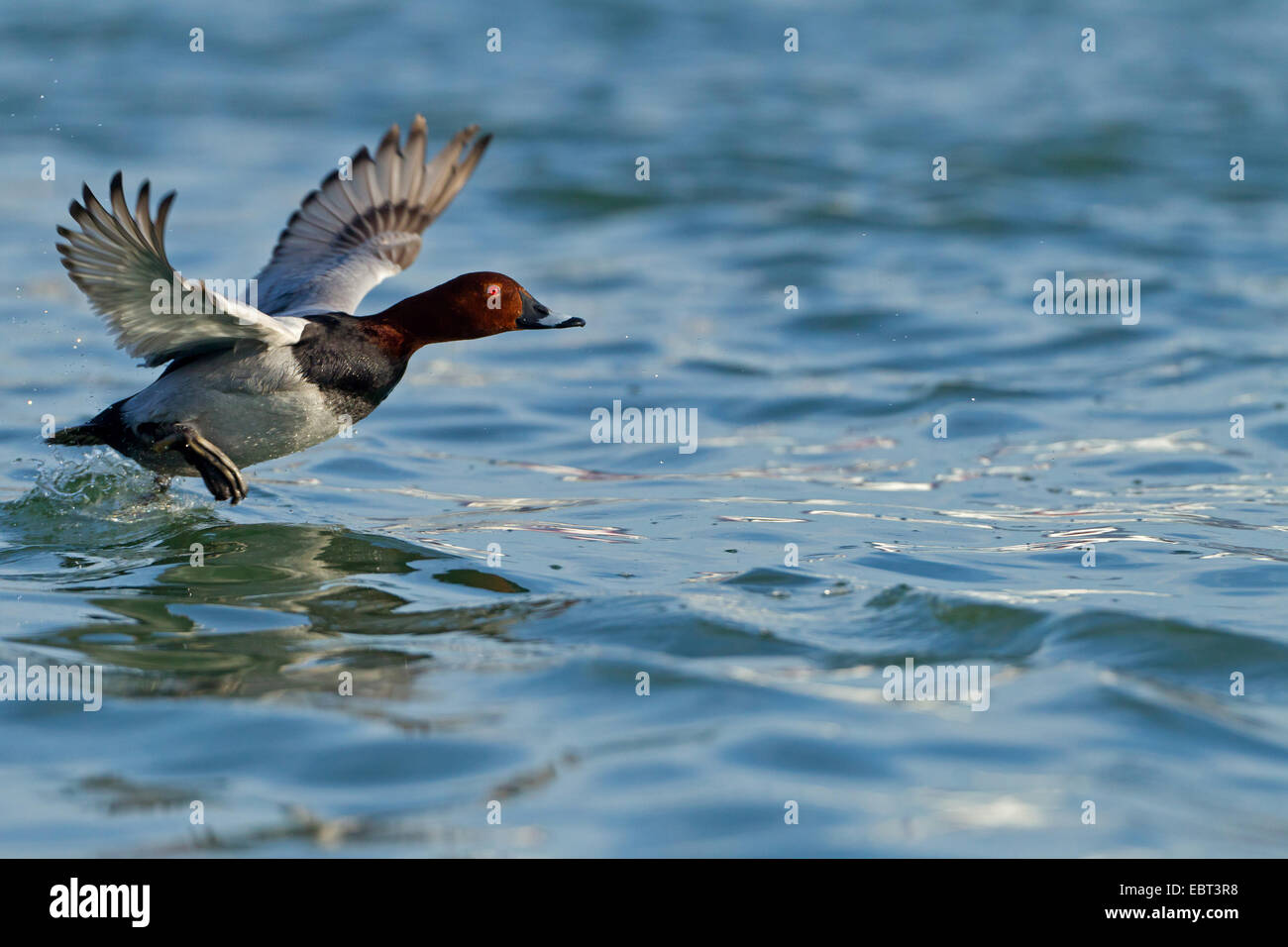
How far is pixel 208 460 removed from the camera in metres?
6.53

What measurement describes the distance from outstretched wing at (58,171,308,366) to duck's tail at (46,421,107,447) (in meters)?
0.59

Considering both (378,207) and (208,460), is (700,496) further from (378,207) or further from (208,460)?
(208,460)

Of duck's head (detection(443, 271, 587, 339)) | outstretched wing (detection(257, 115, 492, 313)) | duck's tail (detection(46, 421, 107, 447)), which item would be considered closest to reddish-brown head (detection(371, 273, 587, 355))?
duck's head (detection(443, 271, 587, 339))

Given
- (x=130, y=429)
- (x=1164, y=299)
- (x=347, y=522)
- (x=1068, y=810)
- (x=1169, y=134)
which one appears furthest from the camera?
(x=1169, y=134)

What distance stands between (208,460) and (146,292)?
0.86 m

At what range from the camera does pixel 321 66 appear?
19703mm

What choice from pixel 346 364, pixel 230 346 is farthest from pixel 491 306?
pixel 230 346

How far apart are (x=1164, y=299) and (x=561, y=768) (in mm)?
9295

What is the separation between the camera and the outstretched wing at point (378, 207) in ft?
27.0

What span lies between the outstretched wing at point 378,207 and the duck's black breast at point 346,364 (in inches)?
56.9

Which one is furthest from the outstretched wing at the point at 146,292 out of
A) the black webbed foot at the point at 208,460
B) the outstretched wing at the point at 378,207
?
the outstretched wing at the point at 378,207

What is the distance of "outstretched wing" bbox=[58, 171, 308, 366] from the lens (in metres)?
5.57
